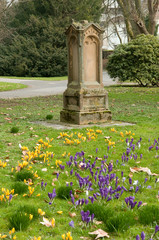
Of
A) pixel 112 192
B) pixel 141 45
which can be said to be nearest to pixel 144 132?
pixel 112 192

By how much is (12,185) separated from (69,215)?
103 cm

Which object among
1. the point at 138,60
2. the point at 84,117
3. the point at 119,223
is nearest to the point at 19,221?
the point at 119,223

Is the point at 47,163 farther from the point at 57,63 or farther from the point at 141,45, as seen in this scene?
the point at 57,63

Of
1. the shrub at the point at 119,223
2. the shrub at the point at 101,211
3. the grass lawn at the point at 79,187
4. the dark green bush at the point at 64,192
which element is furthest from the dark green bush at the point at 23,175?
the shrub at the point at 119,223

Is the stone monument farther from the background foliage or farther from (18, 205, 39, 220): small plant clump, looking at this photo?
the background foliage

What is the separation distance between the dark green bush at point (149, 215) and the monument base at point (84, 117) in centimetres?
536

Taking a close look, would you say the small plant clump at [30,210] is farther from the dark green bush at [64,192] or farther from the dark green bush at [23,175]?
the dark green bush at [23,175]

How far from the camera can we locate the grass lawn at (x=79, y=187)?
3.06m

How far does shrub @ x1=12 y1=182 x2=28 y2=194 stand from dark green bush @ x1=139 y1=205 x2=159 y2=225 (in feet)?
4.67

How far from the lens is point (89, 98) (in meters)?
8.81

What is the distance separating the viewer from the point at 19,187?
4023 mm

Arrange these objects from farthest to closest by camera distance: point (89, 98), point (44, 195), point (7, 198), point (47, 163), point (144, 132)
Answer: point (89, 98) → point (144, 132) → point (47, 163) → point (44, 195) → point (7, 198)

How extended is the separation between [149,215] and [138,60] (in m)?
19.7

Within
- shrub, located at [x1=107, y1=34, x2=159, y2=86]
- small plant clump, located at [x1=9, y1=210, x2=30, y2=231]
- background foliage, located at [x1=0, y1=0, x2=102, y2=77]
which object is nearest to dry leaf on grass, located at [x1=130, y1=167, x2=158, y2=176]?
small plant clump, located at [x1=9, y1=210, x2=30, y2=231]
